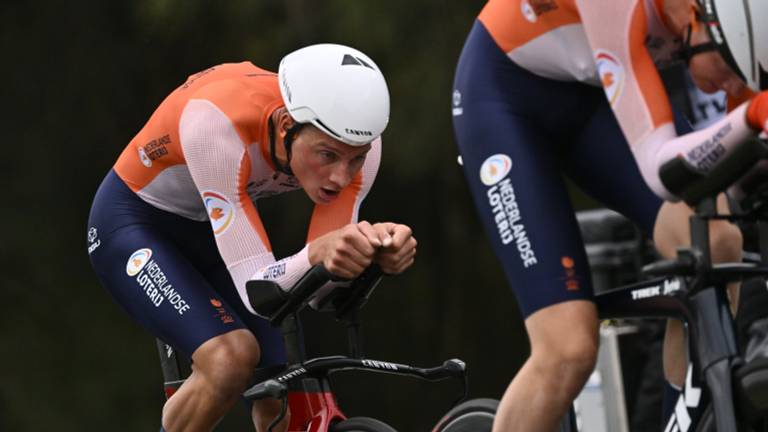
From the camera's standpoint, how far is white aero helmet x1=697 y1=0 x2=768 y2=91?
3340 millimetres

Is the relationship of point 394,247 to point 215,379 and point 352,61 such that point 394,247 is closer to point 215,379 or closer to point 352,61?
point 352,61

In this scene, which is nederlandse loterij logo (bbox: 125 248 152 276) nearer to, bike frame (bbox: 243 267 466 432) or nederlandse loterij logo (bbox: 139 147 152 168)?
nederlandse loterij logo (bbox: 139 147 152 168)

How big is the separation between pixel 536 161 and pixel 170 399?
156cm

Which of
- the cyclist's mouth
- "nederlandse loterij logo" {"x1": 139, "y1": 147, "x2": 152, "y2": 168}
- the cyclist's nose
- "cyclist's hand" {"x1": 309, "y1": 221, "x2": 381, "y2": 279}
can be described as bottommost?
"cyclist's hand" {"x1": 309, "y1": 221, "x2": 381, "y2": 279}

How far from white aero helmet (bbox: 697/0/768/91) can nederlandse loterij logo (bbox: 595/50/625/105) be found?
25 centimetres

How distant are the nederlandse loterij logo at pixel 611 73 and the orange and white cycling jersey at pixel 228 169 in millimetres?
1151

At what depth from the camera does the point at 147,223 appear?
5.05 m

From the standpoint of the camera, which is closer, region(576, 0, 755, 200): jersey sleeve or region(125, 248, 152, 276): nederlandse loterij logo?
region(576, 0, 755, 200): jersey sleeve

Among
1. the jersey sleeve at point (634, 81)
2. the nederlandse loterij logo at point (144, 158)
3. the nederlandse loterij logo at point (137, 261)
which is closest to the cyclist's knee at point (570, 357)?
the jersey sleeve at point (634, 81)

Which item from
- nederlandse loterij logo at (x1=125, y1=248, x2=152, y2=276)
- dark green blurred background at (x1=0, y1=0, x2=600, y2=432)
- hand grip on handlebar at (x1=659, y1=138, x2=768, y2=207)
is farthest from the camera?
dark green blurred background at (x1=0, y1=0, x2=600, y2=432)

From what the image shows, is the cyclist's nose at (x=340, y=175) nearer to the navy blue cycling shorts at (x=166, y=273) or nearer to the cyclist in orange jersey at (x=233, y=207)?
the cyclist in orange jersey at (x=233, y=207)

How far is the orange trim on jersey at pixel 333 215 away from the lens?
15.6 feet

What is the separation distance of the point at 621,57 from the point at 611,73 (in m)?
0.05

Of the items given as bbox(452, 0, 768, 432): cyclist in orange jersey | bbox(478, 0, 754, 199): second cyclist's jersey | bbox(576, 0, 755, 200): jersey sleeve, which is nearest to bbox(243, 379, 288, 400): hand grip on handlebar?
bbox(452, 0, 768, 432): cyclist in orange jersey
